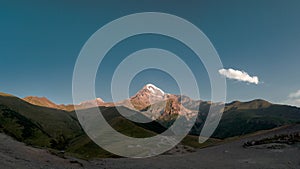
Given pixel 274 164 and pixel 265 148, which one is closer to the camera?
pixel 274 164

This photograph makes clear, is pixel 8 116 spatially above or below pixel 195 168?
Result: above

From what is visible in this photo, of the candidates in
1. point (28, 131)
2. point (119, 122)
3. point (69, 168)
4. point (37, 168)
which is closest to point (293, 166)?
point (69, 168)

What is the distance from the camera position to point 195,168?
31.9 metres

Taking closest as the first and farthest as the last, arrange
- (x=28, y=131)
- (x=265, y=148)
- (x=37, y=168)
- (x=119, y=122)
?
(x=37, y=168) < (x=265, y=148) < (x=119, y=122) < (x=28, y=131)

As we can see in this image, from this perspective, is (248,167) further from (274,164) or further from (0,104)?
(0,104)

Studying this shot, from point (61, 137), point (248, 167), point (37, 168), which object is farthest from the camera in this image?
point (61, 137)

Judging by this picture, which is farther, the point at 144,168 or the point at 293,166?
the point at 144,168

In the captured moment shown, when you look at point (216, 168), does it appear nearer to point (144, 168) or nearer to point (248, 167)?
point (248, 167)

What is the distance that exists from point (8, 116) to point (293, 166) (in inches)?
6919

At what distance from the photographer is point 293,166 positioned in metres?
30.4

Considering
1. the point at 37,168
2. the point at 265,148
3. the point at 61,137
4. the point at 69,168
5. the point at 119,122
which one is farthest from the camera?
the point at 61,137

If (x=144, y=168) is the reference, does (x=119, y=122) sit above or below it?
above

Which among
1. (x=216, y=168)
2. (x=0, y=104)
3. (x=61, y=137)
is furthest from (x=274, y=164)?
(x=0, y=104)

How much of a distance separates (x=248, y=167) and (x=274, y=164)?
12.8 feet
